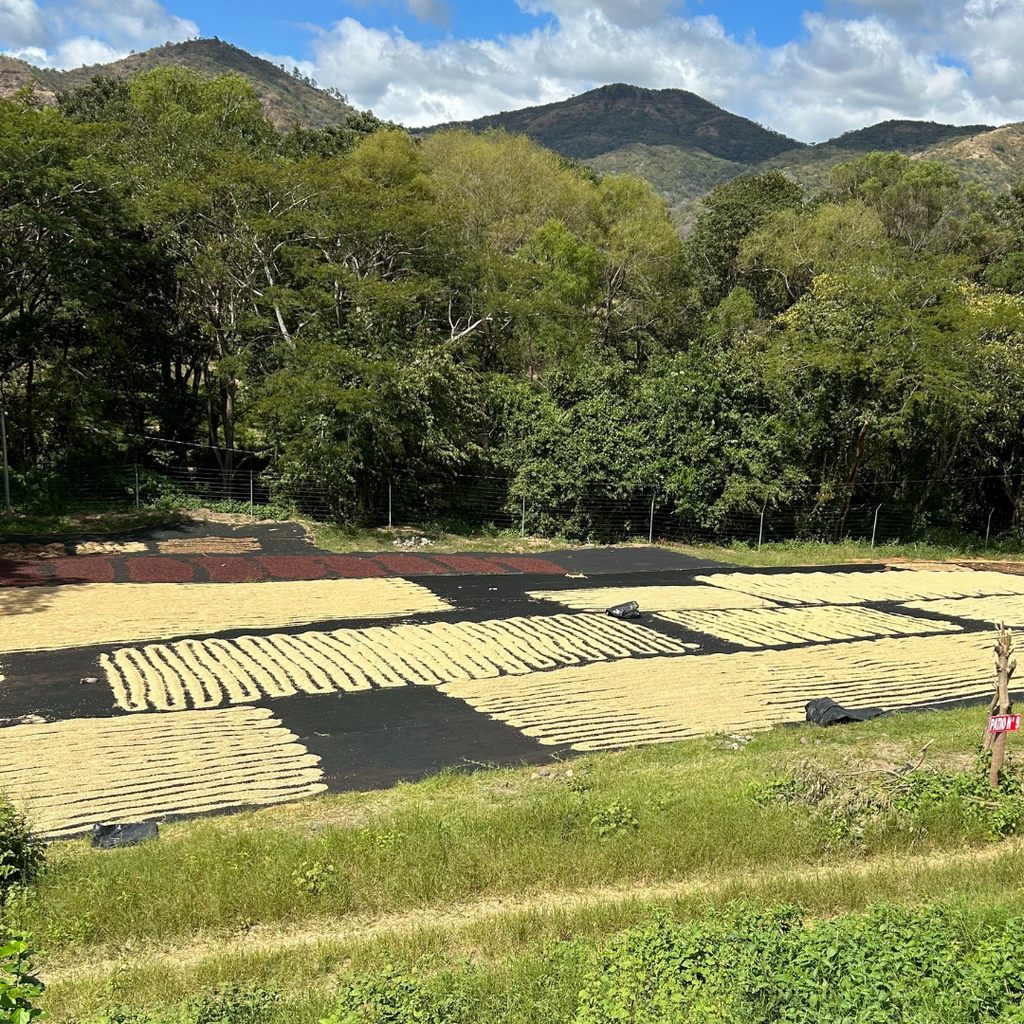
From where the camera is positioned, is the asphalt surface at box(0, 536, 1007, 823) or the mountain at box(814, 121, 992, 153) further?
the mountain at box(814, 121, 992, 153)

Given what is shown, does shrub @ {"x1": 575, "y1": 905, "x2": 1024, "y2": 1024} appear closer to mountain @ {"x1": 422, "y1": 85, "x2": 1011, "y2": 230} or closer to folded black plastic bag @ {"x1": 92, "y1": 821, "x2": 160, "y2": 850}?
folded black plastic bag @ {"x1": 92, "y1": 821, "x2": 160, "y2": 850}

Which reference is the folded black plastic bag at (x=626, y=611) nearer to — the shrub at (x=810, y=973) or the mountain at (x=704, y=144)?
the shrub at (x=810, y=973)

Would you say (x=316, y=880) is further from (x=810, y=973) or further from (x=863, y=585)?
(x=863, y=585)

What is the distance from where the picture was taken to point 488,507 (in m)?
25.0

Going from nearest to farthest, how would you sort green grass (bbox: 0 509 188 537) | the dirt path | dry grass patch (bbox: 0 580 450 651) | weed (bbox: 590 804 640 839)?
the dirt path < weed (bbox: 590 804 640 839) < dry grass patch (bbox: 0 580 450 651) < green grass (bbox: 0 509 188 537)

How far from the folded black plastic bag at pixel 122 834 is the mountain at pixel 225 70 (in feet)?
301

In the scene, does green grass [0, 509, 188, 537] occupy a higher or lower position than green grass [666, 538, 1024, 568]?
higher

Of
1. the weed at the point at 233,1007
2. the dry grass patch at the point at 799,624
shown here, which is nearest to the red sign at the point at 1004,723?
the weed at the point at 233,1007

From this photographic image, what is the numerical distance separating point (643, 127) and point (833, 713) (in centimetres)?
19882

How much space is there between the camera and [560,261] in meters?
31.0

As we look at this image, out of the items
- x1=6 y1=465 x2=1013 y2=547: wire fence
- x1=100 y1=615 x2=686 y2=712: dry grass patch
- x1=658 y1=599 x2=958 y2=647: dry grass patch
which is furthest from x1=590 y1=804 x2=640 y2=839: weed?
x1=6 y1=465 x2=1013 y2=547: wire fence

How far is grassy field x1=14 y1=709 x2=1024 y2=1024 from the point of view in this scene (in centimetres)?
453

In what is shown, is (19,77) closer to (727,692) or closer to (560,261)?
(560,261)

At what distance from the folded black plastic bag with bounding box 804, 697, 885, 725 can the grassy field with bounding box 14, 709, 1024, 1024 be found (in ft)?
5.66
